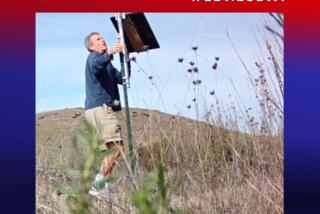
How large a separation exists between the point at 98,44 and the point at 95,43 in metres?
0.02

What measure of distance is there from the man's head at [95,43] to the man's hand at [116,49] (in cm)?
2

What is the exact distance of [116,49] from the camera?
8.22 feet

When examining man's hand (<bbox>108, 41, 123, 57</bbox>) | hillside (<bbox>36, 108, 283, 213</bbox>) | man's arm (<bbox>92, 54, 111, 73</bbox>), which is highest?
man's hand (<bbox>108, 41, 123, 57</bbox>)

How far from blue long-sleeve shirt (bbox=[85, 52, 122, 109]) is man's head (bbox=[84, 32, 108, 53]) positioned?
0.02 meters

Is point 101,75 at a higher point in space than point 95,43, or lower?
lower

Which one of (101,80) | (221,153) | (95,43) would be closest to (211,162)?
(221,153)

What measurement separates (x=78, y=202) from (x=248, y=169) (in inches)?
81.2

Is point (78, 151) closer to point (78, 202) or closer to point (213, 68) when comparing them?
point (78, 202)

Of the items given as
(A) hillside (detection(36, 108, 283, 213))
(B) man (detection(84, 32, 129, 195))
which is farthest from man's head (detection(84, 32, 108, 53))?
(A) hillside (detection(36, 108, 283, 213))

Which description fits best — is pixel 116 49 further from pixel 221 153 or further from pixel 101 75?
pixel 221 153

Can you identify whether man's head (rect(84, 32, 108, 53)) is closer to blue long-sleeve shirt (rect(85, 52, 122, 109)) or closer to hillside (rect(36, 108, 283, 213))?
blue long-sleeve shirt (rect(85, 52, 122, 109))

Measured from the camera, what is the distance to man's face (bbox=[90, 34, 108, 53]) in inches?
97.6
